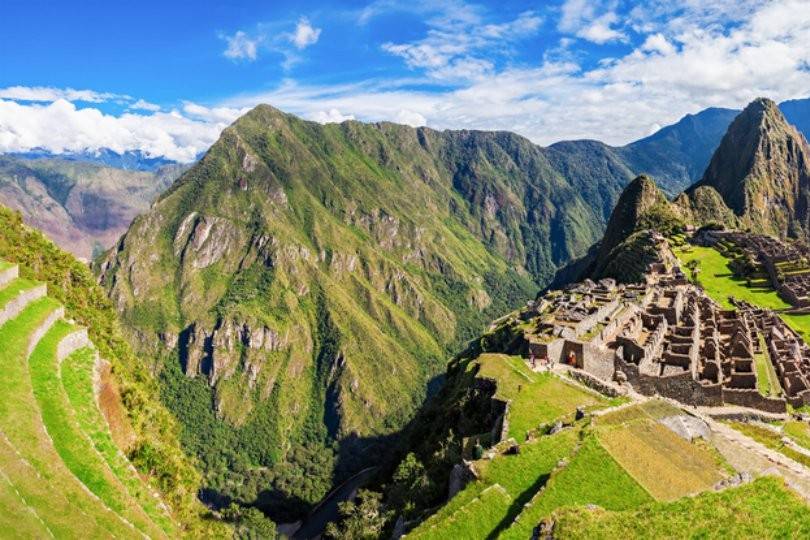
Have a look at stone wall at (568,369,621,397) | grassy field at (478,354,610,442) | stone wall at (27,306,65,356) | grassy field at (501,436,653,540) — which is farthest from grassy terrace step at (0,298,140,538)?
stone wall at (568,369,621,397)

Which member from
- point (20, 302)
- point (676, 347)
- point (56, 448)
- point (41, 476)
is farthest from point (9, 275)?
point (676, 347)

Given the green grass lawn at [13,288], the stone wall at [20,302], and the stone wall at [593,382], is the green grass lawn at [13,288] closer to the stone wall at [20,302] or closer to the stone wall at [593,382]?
the stone wall at [20,302]

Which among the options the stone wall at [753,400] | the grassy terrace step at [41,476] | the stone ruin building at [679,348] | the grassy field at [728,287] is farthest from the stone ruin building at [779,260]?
the grassy terrace step at [41,476]

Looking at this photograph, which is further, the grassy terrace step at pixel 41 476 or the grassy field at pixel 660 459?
the grassy field at pixel 660 459

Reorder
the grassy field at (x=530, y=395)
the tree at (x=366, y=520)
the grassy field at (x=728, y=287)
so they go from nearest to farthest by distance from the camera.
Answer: the tree at (x=366, y=520), the grassy field at (x=530, y=395), the grassy field at (x=728, y=287)

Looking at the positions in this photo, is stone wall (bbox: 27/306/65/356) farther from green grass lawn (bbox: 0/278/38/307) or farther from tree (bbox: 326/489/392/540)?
tree (bbox: 326/489/392/540)

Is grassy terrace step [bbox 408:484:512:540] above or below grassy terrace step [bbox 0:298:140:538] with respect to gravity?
below
